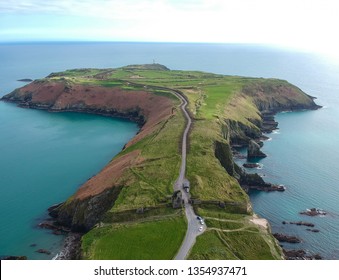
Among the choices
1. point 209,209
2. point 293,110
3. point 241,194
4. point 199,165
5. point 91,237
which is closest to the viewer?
point 91,237

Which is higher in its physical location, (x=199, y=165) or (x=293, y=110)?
(x=199, y=165)

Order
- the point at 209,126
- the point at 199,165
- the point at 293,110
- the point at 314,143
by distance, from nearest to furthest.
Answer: the point at 199,165
the point at 209,126
the point at 314,143
the point at 293,110

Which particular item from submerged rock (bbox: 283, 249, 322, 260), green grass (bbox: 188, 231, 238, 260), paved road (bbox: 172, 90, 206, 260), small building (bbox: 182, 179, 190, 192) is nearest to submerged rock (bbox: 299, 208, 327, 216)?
submerged rock (bbox: 283, 249, 322, 260)

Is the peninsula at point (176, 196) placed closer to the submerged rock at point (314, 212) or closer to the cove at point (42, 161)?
the cove at point (42, 161)

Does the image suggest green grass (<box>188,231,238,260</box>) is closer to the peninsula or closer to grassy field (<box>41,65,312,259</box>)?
grassy field (<box>41,65,312,259</box>)

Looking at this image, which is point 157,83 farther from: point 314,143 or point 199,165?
point 199,165

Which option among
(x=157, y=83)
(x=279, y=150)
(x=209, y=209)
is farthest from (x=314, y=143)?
(x=157, y=83)

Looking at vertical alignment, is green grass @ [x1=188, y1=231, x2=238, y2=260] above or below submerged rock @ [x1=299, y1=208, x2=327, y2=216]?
above

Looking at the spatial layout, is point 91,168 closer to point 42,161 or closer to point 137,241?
point 42,161
